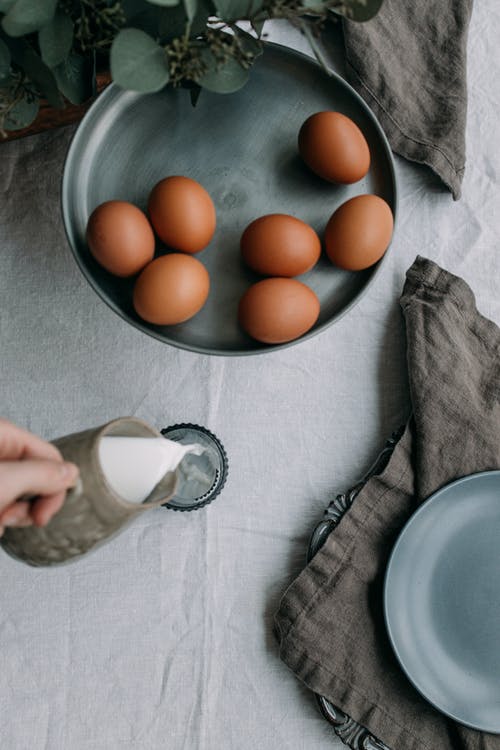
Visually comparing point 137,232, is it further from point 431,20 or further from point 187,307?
point 431,20

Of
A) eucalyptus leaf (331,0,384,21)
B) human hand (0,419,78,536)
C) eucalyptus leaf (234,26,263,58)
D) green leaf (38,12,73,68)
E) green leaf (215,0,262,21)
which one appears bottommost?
human hand (0,419,78,536)

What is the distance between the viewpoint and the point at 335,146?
64 cm

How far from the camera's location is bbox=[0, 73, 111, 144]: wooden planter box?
0.69 m

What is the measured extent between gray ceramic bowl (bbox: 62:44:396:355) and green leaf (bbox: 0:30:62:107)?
7 centimetres

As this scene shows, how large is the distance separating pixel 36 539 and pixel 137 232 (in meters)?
0.28

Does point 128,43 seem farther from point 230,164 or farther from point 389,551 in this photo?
point 389,551

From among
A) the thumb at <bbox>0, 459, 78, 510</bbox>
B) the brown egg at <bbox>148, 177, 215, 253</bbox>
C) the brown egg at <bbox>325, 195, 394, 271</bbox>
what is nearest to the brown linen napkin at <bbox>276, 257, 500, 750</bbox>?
the brown egg at <bbox>325, 195, 394, 271</bbox>

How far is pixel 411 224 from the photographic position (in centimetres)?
80

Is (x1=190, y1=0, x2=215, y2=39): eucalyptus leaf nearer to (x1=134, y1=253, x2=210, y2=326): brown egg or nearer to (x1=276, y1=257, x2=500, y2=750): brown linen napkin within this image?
(x1=134, y1=253, x2=210, y2=326): brown egg

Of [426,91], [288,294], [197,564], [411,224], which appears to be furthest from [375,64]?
[197,564]

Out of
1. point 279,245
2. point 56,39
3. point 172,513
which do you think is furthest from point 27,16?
point 172,513

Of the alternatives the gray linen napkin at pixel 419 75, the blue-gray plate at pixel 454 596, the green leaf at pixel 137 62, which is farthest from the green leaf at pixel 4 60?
the blue-gray plate at pixel 454 596

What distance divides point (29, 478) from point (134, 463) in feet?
0.29

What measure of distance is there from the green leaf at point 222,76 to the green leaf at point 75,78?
4.7 inches
